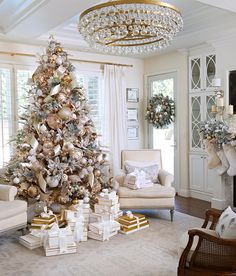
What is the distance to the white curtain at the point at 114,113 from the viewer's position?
624cm

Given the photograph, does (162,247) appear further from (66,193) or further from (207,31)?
(207,31)

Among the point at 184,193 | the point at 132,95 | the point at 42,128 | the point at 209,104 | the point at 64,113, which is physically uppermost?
the point at 132,95

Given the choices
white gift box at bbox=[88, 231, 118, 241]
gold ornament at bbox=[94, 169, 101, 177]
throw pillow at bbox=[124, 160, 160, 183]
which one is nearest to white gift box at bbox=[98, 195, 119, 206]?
white gift box at bbox=[88, 231, 118, 241]

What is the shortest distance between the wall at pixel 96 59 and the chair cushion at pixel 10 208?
101 inches

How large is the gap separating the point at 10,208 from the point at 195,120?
3675 millimetres

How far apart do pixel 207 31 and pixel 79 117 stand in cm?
242

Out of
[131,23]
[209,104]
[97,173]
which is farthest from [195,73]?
[131,23]

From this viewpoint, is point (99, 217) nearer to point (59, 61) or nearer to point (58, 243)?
point (58, 243)

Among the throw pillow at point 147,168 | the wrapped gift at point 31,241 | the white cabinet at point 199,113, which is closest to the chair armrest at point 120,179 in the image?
the throw pillow at point 147,168

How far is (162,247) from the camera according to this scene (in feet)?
12.1

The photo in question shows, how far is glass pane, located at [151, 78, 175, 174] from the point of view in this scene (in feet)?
21.0

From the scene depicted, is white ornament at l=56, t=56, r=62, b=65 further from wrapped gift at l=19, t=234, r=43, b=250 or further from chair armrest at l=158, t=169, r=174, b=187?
wrapped gift at l=19, t=234, r=43, b=250

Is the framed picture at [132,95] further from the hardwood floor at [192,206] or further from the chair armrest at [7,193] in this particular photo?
the chair armrest at [7,193]

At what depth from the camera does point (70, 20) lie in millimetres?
→ 4895
